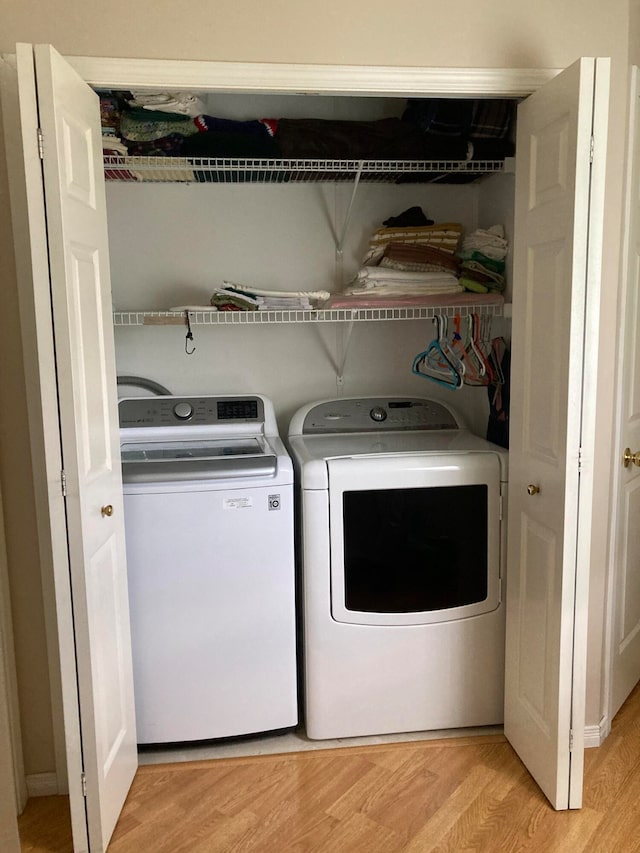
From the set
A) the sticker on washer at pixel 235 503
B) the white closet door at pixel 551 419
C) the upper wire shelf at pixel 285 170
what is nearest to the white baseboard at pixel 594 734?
the white closet door at pixel 551 419

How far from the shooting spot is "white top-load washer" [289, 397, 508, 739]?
2242 millimetres

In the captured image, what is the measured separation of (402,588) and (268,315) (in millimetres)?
1027

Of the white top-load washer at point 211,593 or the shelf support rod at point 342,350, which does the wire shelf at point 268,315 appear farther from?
the white top-load washer at point 211,593

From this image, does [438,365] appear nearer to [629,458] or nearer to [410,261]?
[410,261]

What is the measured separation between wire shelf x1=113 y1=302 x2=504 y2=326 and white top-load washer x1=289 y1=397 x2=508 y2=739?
486 millimetres

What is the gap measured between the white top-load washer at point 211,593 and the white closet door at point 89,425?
0.42 ft

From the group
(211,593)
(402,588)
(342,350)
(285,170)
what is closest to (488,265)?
(342,350)

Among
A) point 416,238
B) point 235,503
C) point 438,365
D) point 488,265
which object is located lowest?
point 235,503

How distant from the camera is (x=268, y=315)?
248 cm

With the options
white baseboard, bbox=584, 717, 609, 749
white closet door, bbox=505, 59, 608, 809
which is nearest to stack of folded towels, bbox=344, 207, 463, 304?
white closet door, bbox=505, 59, 608, 809

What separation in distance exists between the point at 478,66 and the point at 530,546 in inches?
53.1

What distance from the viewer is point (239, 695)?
2270 millimetres

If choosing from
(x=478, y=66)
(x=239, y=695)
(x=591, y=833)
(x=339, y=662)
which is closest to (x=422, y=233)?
(x=478, y=66)

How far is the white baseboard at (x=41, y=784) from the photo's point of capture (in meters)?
2.11
